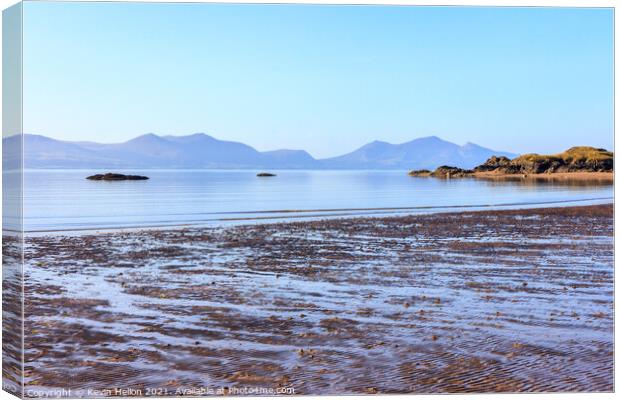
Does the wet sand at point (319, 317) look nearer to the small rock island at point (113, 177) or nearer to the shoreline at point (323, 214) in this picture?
the shoreline at point (323, 214)

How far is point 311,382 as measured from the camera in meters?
10.0

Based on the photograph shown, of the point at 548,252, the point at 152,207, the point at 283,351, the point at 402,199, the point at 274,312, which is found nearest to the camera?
the point at 283,351

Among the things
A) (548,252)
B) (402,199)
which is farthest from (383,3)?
(402,199)

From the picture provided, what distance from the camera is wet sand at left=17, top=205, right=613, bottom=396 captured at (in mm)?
10219

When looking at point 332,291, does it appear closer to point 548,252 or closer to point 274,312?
point 274,312

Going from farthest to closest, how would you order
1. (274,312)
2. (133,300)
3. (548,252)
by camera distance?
(548,252), (133,300), (274,312)

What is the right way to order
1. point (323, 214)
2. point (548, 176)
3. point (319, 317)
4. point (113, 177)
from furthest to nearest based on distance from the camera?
point (548, 176)
point (113, 177)
point (323, 214)
point (319, 317)

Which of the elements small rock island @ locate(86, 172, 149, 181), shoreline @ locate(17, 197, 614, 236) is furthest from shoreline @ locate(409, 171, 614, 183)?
small rock island @ locate(86, 172, 149, 181)

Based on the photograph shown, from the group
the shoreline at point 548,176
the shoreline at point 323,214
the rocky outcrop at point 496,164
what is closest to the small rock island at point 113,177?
the shoreline at point 548,176

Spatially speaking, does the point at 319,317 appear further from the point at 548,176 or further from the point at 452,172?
the point at 452,172

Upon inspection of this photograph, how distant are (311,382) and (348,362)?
750 millimetres

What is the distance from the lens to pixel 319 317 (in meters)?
12.8

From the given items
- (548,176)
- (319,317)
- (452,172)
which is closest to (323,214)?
(319,317)

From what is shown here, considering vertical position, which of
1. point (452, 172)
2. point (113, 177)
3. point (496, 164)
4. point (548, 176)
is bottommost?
point (113, 177)
